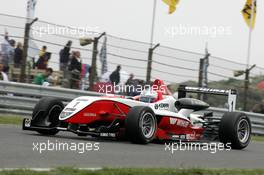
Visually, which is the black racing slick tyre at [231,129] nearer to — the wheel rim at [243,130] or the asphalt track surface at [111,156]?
the wheel rim at [243,130]

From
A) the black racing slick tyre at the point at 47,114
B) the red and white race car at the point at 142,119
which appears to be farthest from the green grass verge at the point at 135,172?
the black racing slick tyre at the point at 47,114

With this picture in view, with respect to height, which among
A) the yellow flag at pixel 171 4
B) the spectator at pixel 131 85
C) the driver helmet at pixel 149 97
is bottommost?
the driver helmet at pixel 149 97

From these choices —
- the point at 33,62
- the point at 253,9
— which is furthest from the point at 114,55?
the point at 253,9

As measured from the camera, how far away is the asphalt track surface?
6.90 m

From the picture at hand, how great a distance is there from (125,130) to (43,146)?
1.81 metres

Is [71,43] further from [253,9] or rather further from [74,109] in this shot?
[253,9]

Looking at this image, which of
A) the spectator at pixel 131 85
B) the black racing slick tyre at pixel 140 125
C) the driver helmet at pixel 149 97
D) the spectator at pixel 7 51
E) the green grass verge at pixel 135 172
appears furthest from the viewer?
the spectator at pixel 131 85

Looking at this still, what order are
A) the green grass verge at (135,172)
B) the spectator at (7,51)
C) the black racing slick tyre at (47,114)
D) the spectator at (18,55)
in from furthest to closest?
the spectator at (18,55) < the spectator at (7,51) < the black racing slick tyre at (47,114) < the green grass verge at (135,172)

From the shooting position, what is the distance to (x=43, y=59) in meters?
14.7

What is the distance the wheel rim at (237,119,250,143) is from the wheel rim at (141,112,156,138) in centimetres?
191

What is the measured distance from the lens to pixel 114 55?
51.7 ft

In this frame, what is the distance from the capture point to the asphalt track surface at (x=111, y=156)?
6904 mm

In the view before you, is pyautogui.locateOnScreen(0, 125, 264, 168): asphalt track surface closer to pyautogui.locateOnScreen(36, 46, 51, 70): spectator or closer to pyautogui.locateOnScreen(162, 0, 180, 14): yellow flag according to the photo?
pyautogui.locateOnScreen(36, 46, 51, 70): spectator

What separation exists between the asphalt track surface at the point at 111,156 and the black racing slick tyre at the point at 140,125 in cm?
19
